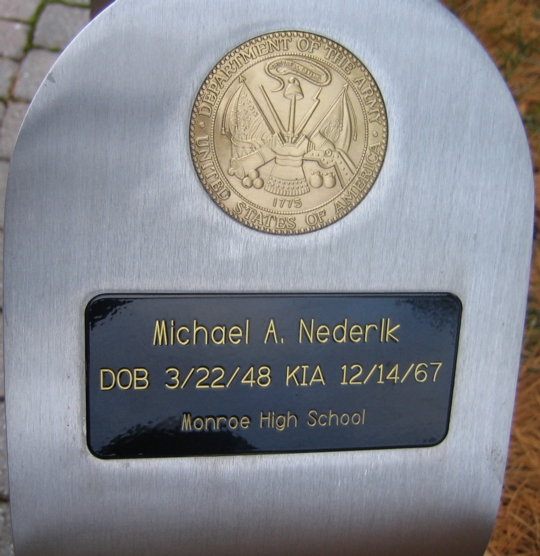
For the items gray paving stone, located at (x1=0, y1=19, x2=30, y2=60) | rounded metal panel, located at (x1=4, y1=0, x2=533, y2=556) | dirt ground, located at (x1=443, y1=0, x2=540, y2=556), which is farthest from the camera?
gray paving stone, located at (x1=0, y1=19, x2=30, y2=60)

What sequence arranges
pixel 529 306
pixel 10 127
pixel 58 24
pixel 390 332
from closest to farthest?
1. pixel 390 332
2. pixel 529 306
3. pixel 10 127
4. pixel 58 24

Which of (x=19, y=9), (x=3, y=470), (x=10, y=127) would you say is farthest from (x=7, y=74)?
(x=3, y=470)

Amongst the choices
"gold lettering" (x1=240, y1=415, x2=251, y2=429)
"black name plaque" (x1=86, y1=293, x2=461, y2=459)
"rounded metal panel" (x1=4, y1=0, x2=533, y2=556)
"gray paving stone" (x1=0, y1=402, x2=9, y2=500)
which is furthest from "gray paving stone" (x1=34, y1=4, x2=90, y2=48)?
"gold lettering" (x1=240, y1=415, x2=251, y2=429)

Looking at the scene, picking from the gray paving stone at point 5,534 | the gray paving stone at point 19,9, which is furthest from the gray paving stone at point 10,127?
the gray paving stone at point 5,534

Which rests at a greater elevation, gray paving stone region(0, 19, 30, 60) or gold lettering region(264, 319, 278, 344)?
gray paving stone region(0, 19, 30, 60)

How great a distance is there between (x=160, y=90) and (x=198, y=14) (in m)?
0.14

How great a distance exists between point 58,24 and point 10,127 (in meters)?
0.54

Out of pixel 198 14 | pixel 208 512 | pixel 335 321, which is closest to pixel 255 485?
pixel 208 512

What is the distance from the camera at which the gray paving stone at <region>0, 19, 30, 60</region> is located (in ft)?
7.72

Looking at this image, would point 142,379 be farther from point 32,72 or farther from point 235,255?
point 32,72

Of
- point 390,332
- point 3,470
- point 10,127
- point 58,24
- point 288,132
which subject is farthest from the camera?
point 58,24

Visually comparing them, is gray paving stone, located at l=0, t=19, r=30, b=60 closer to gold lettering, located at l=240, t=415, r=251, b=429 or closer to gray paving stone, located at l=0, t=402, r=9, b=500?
gray paving stone, located at l=0, t=402, r=9, b=500

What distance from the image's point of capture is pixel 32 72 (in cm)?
232

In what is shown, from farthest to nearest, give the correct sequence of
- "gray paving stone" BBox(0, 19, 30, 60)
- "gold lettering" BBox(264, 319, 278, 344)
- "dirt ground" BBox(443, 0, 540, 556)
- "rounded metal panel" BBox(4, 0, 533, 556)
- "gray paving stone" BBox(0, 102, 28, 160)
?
"gray paving stone" BBox(0, 19, 30, 60), "gray paving stone" BBox(0, 102, 28, 160), "dirt ground" BBox(443, 0, 540, 556), "gold lettering" BBox(264, 319, 278, 344), "rounded metal panel" BBox(4, 0, 533, 556)
